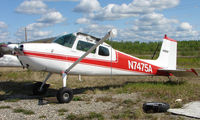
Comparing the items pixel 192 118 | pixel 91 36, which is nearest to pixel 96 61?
pixel 91 36

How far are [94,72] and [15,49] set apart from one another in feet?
9.77

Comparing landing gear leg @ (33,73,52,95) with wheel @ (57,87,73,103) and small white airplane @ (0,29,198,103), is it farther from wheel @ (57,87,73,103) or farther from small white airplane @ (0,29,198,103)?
wheel @ (57,87,73,103)

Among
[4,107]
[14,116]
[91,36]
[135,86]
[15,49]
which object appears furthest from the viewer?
[135,86]

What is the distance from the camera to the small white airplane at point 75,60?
6812mm

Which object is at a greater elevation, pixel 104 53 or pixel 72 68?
pixel 104 53

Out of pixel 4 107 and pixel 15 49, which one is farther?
pixel 15 49

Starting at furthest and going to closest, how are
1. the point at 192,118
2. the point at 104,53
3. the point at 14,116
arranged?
the point at 104,53 < the point at 14,116 < the point at 192,118

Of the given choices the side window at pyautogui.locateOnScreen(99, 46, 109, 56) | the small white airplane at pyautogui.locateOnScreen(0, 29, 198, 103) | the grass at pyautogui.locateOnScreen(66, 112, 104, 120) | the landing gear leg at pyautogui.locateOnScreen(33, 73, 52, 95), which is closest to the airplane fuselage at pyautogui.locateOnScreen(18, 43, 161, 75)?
the small white airplane at pyautogui.locateOnScreen(0, 29, 198, 103)

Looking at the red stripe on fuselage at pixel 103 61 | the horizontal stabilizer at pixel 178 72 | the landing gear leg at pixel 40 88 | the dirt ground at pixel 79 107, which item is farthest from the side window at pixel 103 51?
the horizontal stabilizer at pixel 178 72

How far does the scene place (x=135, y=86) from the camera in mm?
9164

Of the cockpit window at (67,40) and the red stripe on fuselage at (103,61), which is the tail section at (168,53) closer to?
the red stripe on fuselage at (103,61)

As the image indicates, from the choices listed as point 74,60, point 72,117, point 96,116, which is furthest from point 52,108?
point 74,60

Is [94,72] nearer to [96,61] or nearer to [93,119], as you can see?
[96,61]

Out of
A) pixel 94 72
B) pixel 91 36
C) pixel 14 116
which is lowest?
pixel 14 116
